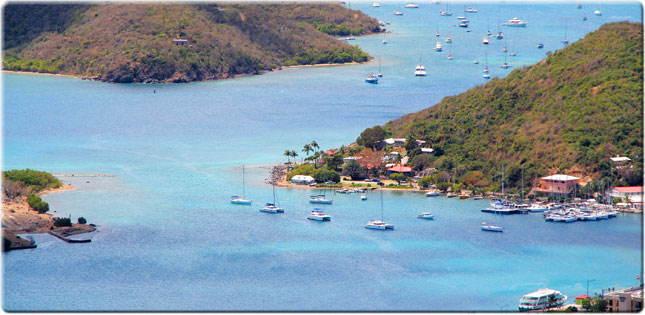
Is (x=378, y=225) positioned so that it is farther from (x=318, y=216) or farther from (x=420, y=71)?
(x=420, y=71)

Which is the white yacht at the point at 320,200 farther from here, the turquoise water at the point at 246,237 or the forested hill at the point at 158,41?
the forested hill at the point at 158,41

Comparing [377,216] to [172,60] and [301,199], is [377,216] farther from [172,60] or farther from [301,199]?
[172,60]

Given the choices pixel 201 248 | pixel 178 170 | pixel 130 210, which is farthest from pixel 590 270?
pixel 178 170

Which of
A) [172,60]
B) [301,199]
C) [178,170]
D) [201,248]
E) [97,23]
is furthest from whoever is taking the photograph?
[97,23]

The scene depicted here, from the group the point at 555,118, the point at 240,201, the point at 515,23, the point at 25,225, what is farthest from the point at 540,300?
the point at 515,23

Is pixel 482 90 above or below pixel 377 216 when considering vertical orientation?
above

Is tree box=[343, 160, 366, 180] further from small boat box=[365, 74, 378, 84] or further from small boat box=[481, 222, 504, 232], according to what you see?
small boat box=[365, 74, 378, 84]

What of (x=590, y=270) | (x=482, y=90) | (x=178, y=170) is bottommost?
(x=590, y=270)
